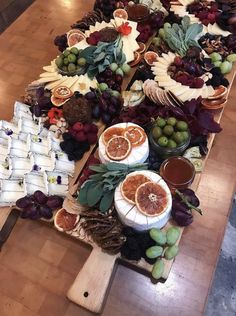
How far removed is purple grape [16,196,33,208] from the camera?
1.62m

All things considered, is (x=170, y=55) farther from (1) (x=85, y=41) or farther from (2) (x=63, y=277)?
(2) (x=63, y=277)

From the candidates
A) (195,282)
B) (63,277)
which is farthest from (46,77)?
(195,282)

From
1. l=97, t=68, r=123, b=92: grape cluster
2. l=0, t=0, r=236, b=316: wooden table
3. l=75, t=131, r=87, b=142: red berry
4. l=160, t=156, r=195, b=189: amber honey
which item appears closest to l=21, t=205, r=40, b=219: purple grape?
l=0, t=0, r=236, b=316: wooden table

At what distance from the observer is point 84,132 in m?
1.84

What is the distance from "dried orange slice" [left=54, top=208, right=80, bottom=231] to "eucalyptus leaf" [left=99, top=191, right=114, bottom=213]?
150 millimetres

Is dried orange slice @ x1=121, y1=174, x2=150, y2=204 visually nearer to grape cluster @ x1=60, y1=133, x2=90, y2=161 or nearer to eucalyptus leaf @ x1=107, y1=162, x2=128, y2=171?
eucalyptus leaf @ x1=107, y1=162, x2=128, y2=171

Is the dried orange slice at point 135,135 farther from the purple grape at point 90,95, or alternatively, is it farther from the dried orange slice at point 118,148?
the purple grape at point 90,95

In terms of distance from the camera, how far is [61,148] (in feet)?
5.97

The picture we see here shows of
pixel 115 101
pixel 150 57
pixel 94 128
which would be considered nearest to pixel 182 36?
pixel 150 57

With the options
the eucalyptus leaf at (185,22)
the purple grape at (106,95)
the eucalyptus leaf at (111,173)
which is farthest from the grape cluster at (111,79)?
the eucalyptus leaf at (111,173)

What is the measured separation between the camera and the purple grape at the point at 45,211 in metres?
1.61

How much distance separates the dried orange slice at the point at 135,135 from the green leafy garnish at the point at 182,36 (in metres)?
0.74

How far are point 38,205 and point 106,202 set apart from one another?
36cm

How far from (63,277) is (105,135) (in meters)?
0.73
